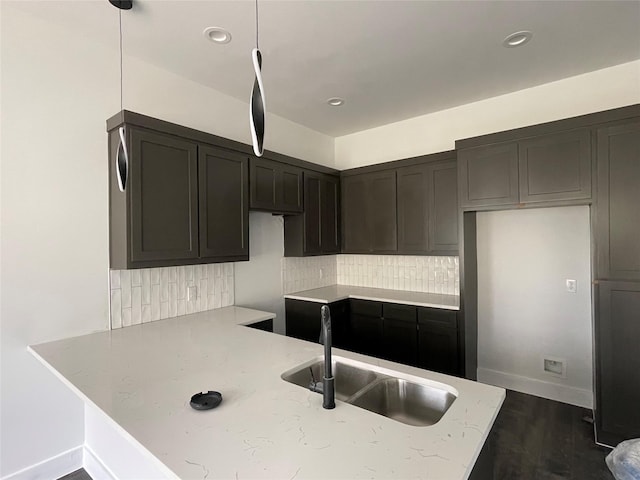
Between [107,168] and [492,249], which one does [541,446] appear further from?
[107,168]

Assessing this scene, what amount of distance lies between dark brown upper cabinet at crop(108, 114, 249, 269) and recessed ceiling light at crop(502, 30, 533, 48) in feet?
7.41

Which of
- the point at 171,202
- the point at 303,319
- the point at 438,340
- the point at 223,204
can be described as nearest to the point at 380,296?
the point at 438,340

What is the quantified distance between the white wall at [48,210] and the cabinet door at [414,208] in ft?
8.78

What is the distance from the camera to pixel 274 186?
3324mm

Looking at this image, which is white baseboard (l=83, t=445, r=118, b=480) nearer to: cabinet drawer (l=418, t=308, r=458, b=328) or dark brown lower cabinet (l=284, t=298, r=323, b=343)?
dark brown lower cabinet (l=284, t=298, r=323, b=343)

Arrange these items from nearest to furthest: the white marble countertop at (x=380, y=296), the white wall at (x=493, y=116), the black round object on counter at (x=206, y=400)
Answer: the black round object on counter at (x=206, y=400) → the white wall at (x=493, y=116) → the white marble countertop at (x=380, y=296)

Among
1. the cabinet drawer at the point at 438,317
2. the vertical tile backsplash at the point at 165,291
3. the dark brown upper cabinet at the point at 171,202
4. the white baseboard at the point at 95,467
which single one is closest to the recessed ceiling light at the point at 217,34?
the dark brown upper cabinet at the point at 171,202

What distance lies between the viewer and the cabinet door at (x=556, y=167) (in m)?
2.54

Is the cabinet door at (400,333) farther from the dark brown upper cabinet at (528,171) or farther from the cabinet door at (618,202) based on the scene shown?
the cabinet door at (618,202)

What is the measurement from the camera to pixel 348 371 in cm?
174

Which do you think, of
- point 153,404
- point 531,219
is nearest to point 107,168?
point 153,404

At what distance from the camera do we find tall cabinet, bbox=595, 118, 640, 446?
235 centimetres

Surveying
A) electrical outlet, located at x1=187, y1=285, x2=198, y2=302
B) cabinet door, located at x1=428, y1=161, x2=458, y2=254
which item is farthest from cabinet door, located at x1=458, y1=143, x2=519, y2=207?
electrical outlet, located at x1=187, y1=285, x2=198, y2=302

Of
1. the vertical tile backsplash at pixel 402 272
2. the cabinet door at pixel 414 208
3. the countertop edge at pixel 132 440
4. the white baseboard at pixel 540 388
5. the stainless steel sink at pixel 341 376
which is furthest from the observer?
the vertical tile backsplash at pixel 402 272
